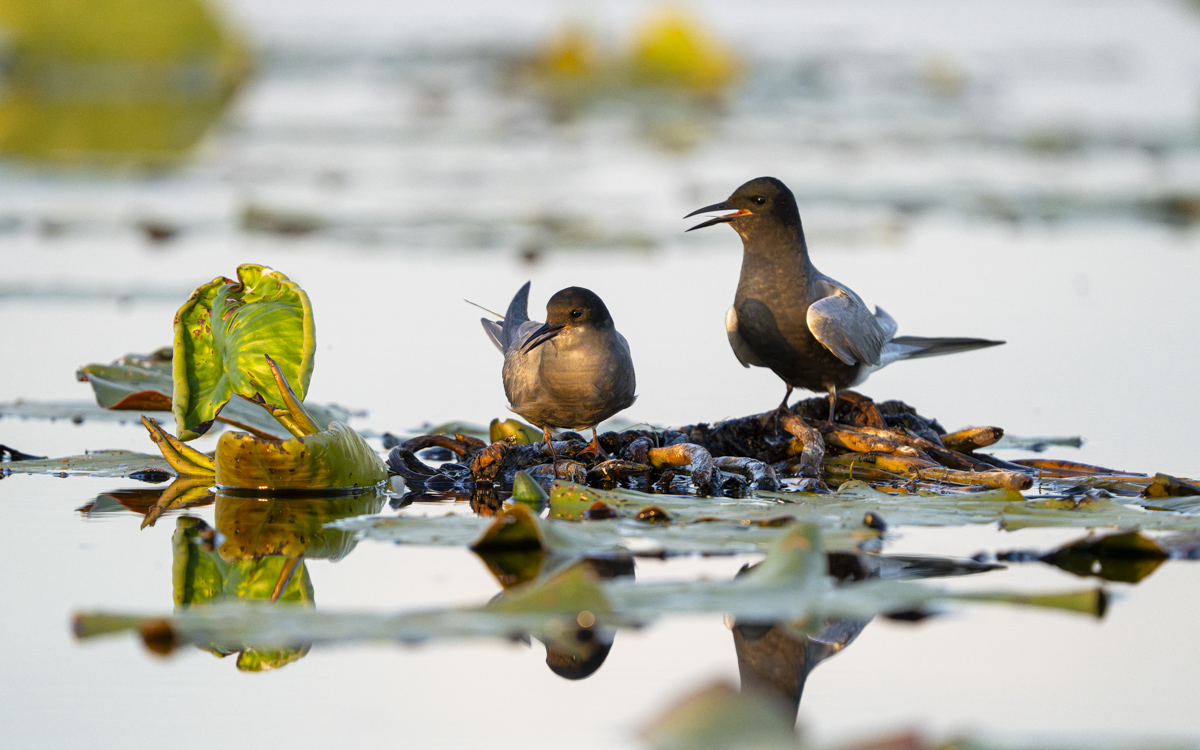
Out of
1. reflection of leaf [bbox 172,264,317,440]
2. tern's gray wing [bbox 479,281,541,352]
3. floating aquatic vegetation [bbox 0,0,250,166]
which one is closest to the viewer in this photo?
reflection of leaf [bbox 172,264,317,440]

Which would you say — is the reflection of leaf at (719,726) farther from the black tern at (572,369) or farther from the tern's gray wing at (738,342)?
the tern's gray wing at (738,342)

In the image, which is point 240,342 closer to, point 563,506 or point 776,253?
point 563,506

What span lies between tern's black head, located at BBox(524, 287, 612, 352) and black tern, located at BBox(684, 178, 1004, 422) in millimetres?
620

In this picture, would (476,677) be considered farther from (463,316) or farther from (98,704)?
(463,316)

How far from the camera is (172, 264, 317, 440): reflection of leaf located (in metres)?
4.07

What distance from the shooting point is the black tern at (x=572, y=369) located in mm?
4438

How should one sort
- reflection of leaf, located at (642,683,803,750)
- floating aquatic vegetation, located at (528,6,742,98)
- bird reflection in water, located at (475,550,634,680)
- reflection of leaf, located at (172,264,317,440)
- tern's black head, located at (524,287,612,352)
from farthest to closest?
floating aquatic vegetation, located at (528,6,742,98)
tern's black head, located at (524,287,612,352)
reflection of leaf, located at (172,264,317,440)
bird reflection in water, located at (475,550,634,680)
reflection of leaf, located at (642,683,803,750)

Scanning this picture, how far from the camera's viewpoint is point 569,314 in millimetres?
4504

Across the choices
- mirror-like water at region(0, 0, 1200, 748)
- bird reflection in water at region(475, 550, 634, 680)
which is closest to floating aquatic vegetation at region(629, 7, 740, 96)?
mirror-like water at region(0, 0, 1200, 748)

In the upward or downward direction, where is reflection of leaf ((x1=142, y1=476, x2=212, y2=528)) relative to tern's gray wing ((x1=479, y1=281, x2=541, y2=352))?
downward

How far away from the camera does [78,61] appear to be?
88.0ft

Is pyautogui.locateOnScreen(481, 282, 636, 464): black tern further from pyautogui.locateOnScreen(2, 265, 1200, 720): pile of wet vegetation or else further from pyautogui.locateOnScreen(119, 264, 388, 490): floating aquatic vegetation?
pyautogui.locateOnScreen(119, 264, 388, 490): floating aquatic vegetation

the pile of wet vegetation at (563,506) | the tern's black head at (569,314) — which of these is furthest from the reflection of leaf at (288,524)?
the tern's black head at (569,314)

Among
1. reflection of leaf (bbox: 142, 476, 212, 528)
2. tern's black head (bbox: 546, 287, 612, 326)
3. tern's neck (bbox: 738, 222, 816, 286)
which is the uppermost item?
tern's neck (bbox: 738, 222, 816, 286)
